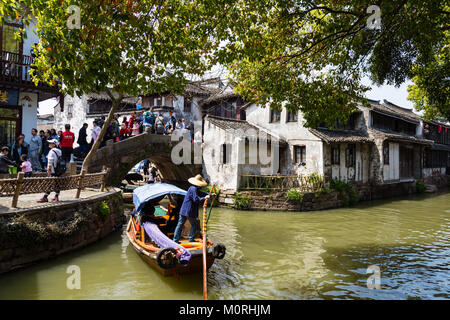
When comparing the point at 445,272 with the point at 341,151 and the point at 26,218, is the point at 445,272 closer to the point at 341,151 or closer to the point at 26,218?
the point at 26,218

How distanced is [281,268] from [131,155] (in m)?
10.1

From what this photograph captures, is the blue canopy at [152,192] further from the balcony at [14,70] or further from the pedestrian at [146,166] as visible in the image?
the pedestrian at [146,166]

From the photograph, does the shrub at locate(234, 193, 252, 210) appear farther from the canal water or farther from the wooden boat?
the wooden boat

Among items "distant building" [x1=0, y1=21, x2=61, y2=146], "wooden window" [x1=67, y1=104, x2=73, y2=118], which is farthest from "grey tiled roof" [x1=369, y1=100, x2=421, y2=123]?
"wooden window" [x1=67, y1=104, x2=73, y2=118]

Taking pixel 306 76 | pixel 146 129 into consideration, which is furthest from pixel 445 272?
pixel 146 129

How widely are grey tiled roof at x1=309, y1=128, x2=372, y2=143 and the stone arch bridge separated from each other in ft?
25.5

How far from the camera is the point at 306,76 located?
9188 millimetres

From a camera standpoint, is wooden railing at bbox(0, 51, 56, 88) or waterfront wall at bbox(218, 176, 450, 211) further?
waterfront wall at bbox(218, 176, 450, 211)

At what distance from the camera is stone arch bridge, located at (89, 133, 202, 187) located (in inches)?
562

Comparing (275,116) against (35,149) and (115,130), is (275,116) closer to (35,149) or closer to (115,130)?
(115,130)

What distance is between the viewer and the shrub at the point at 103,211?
10286mm

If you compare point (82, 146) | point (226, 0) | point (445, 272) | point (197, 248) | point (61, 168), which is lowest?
point (445, 272)

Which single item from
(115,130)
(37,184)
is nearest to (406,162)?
(115,130)
